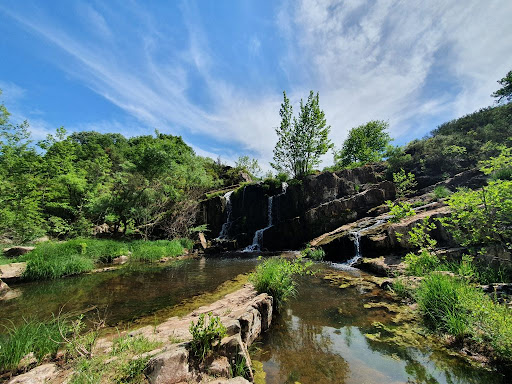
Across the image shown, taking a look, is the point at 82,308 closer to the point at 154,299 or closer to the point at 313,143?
the point at 154,299

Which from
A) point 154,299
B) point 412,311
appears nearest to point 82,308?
point 154,299

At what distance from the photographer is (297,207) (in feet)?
70.5

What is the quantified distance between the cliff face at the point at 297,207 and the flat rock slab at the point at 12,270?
549 inches

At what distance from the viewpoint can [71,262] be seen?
10.1 metres

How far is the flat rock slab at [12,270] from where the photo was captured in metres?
8.55

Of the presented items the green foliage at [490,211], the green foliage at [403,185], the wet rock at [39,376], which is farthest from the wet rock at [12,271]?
the green foliage at [403,185]

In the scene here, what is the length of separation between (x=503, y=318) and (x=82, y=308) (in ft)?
31.1

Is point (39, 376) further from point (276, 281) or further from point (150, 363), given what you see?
point (276, 281)

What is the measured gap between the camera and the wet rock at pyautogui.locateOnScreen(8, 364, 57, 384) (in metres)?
2.39

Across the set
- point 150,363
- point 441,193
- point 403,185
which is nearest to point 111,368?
point 150,363

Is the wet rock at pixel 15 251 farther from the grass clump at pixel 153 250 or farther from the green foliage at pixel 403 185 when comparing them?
the green foliage at pixel 403 185

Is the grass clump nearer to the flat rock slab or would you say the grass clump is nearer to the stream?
the stream

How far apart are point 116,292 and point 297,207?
17.0 metres

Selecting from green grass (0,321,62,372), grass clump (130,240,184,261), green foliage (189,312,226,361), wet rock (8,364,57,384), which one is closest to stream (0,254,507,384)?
green foliage (189,312,226,361)
